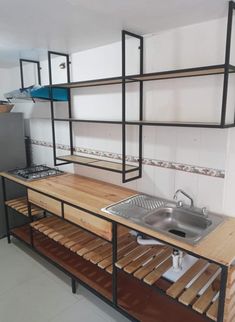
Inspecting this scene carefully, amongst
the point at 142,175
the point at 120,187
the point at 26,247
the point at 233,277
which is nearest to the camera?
the point at 233,277

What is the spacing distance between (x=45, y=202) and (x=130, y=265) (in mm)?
1002

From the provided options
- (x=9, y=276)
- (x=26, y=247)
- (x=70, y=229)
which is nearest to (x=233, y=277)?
(x=70, y=229)

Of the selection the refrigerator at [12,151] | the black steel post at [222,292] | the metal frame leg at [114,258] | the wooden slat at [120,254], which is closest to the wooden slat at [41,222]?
the refrigerator at [12,151]

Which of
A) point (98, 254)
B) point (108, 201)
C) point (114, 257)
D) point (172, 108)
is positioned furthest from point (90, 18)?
point (98, 254)

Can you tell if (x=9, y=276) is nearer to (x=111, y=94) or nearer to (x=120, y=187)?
(x=120, y=187)

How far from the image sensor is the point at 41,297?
2156 millimetres

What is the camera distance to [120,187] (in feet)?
7.75

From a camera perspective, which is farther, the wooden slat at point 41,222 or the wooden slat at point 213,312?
the wooden slat at point 41,222

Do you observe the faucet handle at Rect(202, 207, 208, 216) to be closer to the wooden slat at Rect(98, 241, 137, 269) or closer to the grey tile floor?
the wooden slat at Rect(98, 241, 137, 269)

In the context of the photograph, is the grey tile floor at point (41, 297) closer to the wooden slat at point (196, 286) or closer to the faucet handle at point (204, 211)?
the wooden slat at point (196, 286)

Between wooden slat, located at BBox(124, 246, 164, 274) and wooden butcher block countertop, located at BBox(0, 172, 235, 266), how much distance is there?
0.30 m

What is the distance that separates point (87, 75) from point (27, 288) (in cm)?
203

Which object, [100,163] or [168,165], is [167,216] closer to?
[168,165]

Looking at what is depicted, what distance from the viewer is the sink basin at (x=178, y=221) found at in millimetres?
1743
